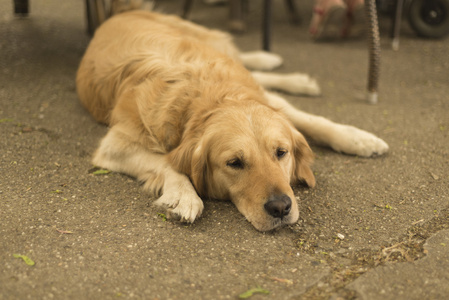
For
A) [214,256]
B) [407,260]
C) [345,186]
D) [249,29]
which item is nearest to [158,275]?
[214,256]

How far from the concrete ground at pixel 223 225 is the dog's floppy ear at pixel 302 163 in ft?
0.25

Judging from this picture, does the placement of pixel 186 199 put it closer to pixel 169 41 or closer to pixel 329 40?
pixel 169 41

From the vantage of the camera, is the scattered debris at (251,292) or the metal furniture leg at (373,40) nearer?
the scattered debris at (251,292)

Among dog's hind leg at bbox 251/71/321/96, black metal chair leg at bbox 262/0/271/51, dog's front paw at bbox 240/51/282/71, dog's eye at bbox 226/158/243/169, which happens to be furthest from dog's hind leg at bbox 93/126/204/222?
black metal chair leg at bbox 262/0/271/51

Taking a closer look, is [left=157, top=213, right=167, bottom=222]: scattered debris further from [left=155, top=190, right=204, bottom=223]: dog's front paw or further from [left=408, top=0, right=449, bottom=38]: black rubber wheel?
[left=408, top=0, right=449, bottom=38]: black rubber wheel

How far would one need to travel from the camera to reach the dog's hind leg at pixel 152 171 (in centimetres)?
258

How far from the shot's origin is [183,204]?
2.57 metres

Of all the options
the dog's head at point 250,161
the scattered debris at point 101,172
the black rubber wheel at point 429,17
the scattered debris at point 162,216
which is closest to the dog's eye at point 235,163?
the dog's head at point 250,161

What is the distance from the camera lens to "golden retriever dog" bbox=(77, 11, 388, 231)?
248 centimetres

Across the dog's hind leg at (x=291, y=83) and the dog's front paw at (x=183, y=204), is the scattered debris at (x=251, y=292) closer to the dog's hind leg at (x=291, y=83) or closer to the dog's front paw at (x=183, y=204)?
the dog's front paw at (x=183, y=204)

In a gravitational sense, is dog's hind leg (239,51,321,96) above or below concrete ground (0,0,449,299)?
below

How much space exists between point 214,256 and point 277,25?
5.53 meters

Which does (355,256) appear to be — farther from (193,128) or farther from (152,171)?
(152,171)

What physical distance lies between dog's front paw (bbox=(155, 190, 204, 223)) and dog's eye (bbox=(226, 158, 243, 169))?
0.92 feet
